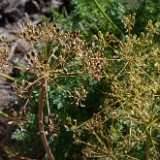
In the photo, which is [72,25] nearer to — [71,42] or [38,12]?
[71,42]

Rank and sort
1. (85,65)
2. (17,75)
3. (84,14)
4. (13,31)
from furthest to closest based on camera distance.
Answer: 1. (13,31)
2. (17,75)
3. (84,14)
4. (85,65)

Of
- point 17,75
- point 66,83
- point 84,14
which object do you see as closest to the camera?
point 66,83

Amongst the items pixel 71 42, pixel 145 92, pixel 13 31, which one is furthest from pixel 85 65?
pixel 13 31

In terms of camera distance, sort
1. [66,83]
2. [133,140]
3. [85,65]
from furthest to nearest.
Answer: [66,83] < [133,140] < [85,65]

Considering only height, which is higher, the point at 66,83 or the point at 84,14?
the point at 84,14

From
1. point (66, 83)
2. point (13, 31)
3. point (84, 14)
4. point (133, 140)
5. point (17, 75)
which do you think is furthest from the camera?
point (13, 31)

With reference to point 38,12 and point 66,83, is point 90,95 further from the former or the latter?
point 38,12

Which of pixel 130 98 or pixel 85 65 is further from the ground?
pixel 85 65

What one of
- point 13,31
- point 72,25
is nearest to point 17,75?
point 13,31

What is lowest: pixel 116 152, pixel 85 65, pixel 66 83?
pixel 116 152

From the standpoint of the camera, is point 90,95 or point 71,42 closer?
point 71,42
